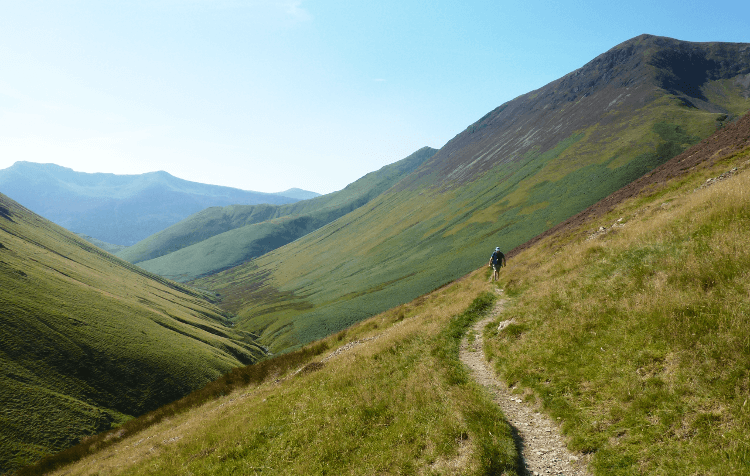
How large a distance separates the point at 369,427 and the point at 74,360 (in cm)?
5863

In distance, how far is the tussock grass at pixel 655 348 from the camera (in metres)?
7.60

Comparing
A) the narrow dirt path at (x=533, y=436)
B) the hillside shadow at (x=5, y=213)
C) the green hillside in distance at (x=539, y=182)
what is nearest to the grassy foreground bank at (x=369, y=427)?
the narrow dirt path at (x=533, y=436)

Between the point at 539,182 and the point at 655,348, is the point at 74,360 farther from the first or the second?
the point at 539,182

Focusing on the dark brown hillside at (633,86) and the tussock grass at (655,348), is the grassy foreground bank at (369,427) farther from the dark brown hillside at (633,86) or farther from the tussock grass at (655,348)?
the dark brown hillside at (633,86)

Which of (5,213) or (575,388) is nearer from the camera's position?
(575,388)

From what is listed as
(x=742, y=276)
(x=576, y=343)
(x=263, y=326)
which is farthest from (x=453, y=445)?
(x=263, y=326)

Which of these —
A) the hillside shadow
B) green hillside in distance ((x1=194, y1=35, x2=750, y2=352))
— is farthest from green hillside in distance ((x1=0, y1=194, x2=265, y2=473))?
the hillside shadow

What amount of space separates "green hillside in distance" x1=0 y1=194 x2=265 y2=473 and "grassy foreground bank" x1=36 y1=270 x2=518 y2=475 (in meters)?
30.6

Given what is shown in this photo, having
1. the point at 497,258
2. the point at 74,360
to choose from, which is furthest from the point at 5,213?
the point at 497,258

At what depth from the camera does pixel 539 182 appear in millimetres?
132250

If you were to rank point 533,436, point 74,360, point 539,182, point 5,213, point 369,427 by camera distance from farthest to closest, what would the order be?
point 539,182 → point 5,213 → point 74,360 → point 369,427 → point 533,436

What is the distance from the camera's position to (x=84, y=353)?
50688 millimetres

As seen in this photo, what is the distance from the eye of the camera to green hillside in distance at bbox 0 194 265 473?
37.9 metres

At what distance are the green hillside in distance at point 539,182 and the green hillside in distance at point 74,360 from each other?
140 feet
